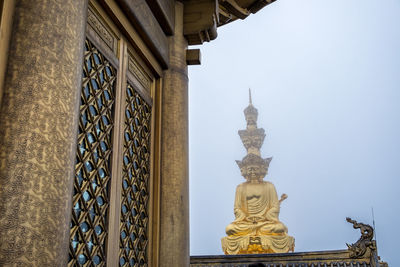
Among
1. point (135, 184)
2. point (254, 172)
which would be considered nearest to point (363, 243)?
point (135, 184)

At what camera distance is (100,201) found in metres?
2.66

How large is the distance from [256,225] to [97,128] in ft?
36.5

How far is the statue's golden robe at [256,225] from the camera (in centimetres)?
1241

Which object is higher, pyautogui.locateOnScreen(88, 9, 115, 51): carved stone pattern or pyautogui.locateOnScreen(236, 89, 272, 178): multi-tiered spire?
pyautogui.locateOnScreen(236, 89, 272, 178): multi-tiered spire

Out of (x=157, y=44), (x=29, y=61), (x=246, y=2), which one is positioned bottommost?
(x=29, y=61)

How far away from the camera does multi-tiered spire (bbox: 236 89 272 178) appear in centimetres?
1504

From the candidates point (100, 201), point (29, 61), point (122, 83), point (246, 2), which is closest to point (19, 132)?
point (29, 61)

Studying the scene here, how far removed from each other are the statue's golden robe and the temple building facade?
8739mm

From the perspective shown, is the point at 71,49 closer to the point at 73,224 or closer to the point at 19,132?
the point at 19,132

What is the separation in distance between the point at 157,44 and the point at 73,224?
1.75 metres

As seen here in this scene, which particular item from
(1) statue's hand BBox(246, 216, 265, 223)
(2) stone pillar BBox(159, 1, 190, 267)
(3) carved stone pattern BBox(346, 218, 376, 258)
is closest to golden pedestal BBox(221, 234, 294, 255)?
(1) statue's hand BBox(246, 216, 265, 223)

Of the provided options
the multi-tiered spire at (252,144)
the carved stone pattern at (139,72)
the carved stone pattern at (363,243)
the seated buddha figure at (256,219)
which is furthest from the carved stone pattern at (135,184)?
the multi-tiered spire at (252,144)

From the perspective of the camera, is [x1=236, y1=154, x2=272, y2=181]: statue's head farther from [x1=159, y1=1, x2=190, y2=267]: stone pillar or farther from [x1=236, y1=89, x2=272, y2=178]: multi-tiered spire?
[x1=159, y1=1, x2=190, y2=267]: stone pillar

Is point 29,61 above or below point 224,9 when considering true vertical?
below
